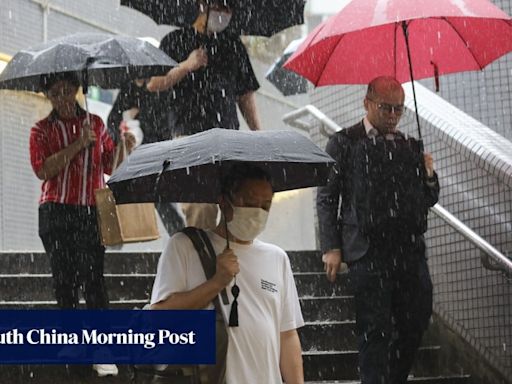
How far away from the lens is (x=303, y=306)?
8531mm

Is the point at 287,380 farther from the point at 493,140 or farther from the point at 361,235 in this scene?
the point at 493,140

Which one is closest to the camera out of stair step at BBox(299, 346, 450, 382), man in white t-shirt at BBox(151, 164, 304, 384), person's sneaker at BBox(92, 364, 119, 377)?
man in white t-shirt at BBox(151, 164, 304, 384)

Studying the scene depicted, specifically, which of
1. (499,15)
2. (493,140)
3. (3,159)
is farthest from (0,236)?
(499,15)

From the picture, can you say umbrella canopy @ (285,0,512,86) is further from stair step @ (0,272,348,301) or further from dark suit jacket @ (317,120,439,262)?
stair step @ (0,272,348,301)

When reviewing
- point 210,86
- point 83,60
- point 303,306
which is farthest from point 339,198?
point 303,306

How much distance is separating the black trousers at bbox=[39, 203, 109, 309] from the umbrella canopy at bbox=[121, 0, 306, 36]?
1482 mm

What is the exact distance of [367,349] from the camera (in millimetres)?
6375

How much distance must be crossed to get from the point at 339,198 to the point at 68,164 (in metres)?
1.81

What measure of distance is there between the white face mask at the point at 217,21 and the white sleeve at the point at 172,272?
307 cm

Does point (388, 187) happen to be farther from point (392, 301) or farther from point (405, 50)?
point (405, 50)

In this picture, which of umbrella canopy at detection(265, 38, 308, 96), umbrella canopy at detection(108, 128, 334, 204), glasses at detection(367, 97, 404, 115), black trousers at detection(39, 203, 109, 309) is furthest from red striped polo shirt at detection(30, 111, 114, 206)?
umbrella canopy at detection(265, 38, 308, 96)

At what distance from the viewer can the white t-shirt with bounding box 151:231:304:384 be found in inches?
176

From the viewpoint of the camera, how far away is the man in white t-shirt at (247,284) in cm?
448

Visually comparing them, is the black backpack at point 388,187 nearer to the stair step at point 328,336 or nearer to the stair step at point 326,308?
the stair step at point 328,336
